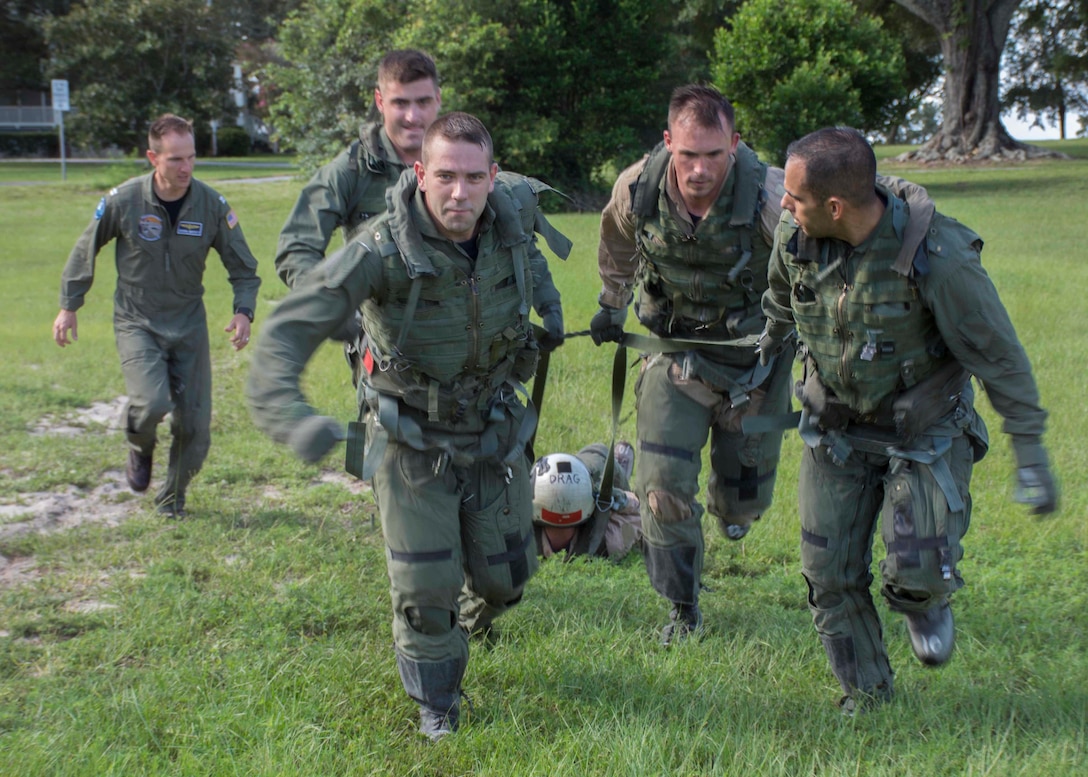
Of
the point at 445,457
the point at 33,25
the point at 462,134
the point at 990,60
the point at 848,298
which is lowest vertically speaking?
the point at 445,457

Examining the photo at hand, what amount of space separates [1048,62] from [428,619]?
47.5 m

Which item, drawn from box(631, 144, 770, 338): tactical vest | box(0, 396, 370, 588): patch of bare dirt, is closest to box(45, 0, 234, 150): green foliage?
box(0, 396, 370, 588): patch of bare dirt

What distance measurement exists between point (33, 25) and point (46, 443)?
154 ft

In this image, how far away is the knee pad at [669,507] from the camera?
5203 mm

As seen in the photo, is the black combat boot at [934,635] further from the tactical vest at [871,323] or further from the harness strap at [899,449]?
the tactical vest at [871,323]

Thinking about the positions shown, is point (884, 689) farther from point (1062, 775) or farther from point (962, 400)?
point (962, 400)

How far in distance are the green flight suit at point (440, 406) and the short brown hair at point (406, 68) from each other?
143 cm

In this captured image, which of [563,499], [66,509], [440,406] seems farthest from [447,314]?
[66,509]

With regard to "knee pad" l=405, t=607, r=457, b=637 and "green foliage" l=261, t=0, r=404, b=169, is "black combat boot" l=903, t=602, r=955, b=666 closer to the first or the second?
"knee pad" l=405, t=607, r=457, b=637

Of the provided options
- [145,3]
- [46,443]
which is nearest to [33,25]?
[145,3]

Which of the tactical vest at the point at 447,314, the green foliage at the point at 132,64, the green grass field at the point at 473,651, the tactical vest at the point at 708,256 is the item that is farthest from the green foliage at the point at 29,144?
the tactical vest at the point at 447,314

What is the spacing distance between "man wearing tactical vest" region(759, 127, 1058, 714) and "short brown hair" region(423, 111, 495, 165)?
3.62 ft

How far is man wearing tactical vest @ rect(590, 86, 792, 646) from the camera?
4961 mm

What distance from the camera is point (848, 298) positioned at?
3.95 m
